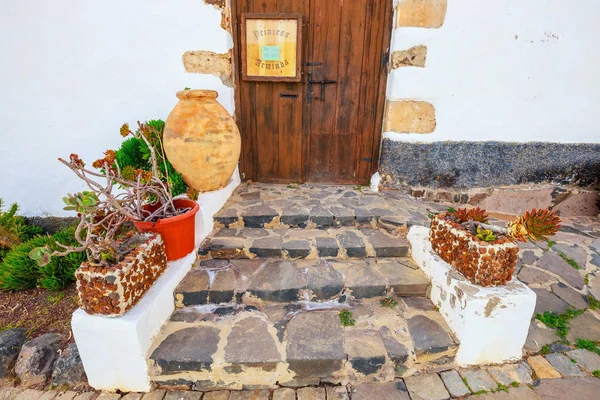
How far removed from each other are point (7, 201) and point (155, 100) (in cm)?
199

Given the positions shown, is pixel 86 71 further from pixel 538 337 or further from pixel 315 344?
pixel 538 337

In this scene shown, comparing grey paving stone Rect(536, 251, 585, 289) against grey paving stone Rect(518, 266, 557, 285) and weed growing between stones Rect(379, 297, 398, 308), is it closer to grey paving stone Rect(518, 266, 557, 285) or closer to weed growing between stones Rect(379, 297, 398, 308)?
grey paving stone Rect(518, 266, 557, 285)

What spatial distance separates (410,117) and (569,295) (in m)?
1.94

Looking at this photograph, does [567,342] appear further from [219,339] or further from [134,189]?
[134,189]

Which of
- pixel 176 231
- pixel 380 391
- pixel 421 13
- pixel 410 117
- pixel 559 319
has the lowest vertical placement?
pixel 380 391

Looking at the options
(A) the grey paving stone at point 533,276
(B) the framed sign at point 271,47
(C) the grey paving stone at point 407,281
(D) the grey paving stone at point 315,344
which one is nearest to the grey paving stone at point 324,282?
(D) the grey paving stone at point 315,344

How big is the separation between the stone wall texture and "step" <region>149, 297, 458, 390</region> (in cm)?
168

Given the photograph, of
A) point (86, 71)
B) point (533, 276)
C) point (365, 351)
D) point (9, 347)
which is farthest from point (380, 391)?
point (86, 71)

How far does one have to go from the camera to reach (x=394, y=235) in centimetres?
257

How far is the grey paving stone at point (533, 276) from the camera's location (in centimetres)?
238

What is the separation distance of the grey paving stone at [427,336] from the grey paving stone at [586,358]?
2.49 ft

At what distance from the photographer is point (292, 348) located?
5.63 ft

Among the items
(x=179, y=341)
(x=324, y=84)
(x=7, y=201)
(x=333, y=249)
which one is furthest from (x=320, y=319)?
(x=7, y=201)

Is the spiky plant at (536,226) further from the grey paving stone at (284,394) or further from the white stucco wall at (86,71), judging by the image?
the white stucco wall at (86,71)
